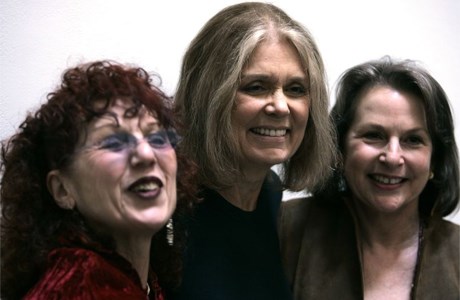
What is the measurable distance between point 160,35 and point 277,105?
615 millimetres

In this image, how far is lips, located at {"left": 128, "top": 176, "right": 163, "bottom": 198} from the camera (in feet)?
3.64

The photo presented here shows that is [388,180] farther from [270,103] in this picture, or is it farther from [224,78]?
[224,78]

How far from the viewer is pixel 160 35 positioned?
6.36 ft

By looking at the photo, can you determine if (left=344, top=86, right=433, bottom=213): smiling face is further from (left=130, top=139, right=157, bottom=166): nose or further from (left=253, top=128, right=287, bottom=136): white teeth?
(left=130, top=139, right=157, bottom=166): nose

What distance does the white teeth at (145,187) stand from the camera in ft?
3.65

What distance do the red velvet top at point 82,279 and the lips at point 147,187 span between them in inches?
5.2

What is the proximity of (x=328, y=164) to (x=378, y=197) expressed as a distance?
0.19 m

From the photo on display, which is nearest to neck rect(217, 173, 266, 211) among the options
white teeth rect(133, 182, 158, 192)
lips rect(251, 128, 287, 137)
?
lips rect(251, 128, 287, 137)

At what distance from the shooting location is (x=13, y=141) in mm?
1170

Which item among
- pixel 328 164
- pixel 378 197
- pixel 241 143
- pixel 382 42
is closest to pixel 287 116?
pixel 241 143

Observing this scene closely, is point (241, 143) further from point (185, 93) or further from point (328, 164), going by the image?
point (328, 164)

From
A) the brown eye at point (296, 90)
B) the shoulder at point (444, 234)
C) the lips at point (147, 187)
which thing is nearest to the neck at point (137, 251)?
the lips at point (147, 187)

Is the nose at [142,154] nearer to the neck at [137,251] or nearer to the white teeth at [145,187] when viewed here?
the white teeth at [145,187]

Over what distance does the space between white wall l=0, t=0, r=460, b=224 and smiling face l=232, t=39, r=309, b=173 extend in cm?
45
